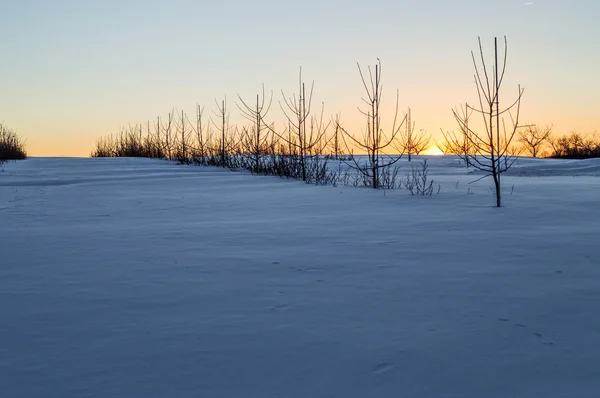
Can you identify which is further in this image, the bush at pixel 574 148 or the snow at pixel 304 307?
the bush at pixel 574 148

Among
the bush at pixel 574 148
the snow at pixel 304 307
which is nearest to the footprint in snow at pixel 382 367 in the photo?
the snow at pixel 304 307

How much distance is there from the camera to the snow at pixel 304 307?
1700 millimetres

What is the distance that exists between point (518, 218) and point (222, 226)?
2.53m

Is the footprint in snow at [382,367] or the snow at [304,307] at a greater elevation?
the snow at [304,307]

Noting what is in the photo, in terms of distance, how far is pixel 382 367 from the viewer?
5.81ft

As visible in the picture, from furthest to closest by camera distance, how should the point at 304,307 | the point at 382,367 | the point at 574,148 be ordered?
the point at 574,148 < the point at 304,307 < the point at 382,367

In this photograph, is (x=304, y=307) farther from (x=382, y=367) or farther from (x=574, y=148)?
(x=574, y=148)

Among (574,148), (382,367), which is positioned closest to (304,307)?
(382,367)

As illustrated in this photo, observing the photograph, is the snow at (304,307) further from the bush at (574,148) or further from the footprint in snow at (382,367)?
the bush at (574,148)

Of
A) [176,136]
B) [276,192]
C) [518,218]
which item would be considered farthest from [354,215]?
[176,136]

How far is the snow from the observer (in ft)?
5.58

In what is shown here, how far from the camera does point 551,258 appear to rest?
3.22 meters

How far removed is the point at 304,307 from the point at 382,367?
2.19 ft

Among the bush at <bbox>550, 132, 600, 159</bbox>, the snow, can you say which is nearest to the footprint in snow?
the snow
